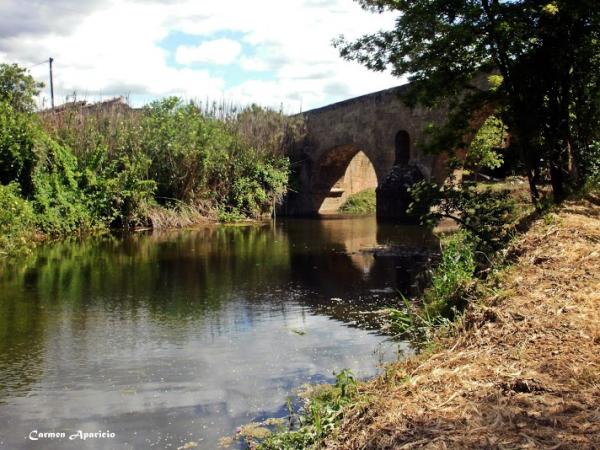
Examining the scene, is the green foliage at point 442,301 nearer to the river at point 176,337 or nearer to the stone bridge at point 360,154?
the river at point 176,337

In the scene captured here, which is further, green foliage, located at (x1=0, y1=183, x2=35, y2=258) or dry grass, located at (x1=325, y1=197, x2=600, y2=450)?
green foliage, located at (x1=0, y1=183, x2=35, y2=258)

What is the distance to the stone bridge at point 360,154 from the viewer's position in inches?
893

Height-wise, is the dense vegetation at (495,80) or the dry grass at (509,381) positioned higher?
the dense vegetation at (495,80)

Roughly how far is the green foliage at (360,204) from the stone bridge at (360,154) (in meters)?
0.28

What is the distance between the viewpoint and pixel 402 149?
23.8 meters

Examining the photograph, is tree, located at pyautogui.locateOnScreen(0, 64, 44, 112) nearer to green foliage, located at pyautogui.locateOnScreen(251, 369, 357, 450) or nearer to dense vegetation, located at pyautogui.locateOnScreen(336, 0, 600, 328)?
dense vegetation, located at pyautogui.locateOnScreen(336, 0, 600, 328)

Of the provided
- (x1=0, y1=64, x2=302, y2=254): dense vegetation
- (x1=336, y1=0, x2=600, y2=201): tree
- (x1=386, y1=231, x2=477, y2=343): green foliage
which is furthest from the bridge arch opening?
(x1=386, y1=231, x2=477, y2=343): green foliage

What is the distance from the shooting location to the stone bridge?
74.4ft

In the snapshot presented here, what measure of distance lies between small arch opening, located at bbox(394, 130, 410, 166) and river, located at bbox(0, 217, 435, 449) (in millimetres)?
8965

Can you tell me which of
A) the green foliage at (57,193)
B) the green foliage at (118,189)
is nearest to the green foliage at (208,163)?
the green foliage at (118,189)

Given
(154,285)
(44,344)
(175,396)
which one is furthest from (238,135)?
(175,396)

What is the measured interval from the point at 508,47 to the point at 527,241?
2861 millimetres

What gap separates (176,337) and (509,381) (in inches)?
186

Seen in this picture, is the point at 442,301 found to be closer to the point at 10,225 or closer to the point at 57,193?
the point at 10,225
